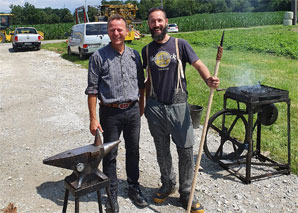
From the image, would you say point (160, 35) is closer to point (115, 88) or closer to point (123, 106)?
point (115, 88)

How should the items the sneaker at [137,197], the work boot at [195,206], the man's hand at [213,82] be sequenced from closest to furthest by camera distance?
1. the man's hand at [213,82]
2. the work boot at [195,206]
3. the sneaker at [137,197]

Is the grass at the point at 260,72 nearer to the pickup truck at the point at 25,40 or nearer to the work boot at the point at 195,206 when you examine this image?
the work boot at the point at 195,206

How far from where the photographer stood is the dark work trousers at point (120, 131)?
3.27 m

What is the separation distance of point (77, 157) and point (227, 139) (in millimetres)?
2446

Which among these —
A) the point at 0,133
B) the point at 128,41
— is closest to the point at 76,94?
the point at 0,133

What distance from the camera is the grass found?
5348 millimetres

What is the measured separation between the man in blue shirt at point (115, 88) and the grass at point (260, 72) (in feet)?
8.12

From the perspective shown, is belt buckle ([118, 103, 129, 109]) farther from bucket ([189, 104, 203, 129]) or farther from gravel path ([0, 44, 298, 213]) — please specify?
bucket ([189, 104, 203, 129])

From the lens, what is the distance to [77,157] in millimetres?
2609

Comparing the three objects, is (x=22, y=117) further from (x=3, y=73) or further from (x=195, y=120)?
(x=3, y=73)

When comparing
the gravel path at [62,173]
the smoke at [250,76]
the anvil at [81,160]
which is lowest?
the gravel path at [62,173]

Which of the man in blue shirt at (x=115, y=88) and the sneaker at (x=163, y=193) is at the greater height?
the man in blue shirt at (x=115, y=88)

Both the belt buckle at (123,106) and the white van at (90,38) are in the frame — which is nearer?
the belt buckle at (123,106)

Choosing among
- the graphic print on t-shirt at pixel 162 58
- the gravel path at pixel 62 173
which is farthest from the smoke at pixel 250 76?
the graphic print on t-shirt at pixel 162 58
